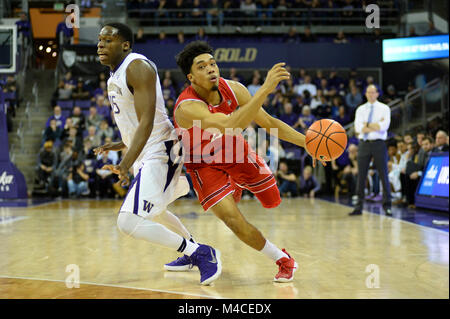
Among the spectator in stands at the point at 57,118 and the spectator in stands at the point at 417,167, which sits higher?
the spectator in stands at the point at 57,118

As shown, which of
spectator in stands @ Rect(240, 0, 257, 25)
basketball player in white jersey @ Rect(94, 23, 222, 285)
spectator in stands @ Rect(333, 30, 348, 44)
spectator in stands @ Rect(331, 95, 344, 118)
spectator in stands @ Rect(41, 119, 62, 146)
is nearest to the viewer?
basketball player in white jersey @ Rect(94, 23, 222, 285)

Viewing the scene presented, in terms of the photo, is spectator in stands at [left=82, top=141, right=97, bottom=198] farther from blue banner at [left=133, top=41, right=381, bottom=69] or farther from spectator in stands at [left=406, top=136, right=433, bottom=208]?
spectator in stands at [left=406, top=136, right=433, bottom=208]

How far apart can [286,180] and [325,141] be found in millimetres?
9152

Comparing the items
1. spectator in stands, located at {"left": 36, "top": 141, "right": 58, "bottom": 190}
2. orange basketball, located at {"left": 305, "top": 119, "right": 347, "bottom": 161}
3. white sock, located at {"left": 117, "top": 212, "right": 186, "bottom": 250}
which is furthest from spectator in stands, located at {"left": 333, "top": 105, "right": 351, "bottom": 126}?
white sock, located at {"left": 117, "top": 212, "right": 186, "bottom": 250}

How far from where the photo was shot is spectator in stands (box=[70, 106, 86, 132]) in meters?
13.7

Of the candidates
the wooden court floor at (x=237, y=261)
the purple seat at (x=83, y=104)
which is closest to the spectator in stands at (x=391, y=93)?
the purple seat at (x=83, y=104)

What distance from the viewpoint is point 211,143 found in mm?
3941

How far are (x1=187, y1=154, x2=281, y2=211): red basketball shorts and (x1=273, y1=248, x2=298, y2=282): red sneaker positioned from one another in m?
0.52

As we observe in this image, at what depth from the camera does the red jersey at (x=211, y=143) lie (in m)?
3.91

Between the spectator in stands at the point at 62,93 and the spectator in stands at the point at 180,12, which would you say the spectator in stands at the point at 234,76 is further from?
the spectator in stands at the point at 62,93

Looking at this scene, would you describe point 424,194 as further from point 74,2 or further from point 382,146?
point 74,2

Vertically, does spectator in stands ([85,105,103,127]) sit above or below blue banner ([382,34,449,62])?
below

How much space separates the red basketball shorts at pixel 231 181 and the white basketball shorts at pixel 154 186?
17 cm
